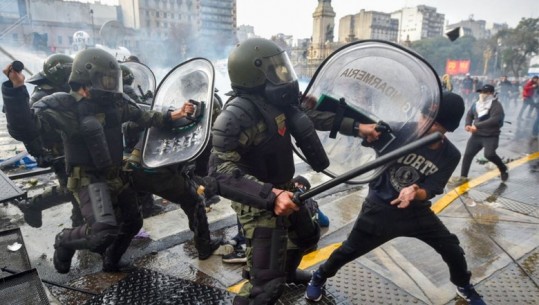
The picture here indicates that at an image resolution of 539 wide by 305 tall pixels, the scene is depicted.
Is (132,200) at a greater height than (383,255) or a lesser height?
greater

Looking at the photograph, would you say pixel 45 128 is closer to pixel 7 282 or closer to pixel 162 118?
pixel 162 118

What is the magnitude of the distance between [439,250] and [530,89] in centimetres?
1137

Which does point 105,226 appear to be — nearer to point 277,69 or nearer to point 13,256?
point 13,256

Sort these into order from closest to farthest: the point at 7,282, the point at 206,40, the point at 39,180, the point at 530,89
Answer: the point at 7,282 → the point at 39,180 → the point at 530,89 → the point at 206,40

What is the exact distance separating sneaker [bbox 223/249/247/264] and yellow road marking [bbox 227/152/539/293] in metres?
0.29

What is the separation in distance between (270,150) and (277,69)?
542 millimetres

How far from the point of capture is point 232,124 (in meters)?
2.22

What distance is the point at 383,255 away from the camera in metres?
3.58

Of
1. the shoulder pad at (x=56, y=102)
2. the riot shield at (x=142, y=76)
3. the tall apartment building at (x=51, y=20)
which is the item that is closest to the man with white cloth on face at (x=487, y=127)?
the riot shield at (x=142, y=76)

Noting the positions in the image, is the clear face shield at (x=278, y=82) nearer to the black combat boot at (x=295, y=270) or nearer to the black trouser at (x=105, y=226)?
the black combat boot at (x=295, y=270)

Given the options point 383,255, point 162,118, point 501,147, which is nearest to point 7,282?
point 162,118

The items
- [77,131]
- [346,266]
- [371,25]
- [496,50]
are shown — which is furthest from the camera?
[371,25]

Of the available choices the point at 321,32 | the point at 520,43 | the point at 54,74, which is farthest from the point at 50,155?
the point at 520,43

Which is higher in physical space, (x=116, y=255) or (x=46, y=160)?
(x=46, y=160)
